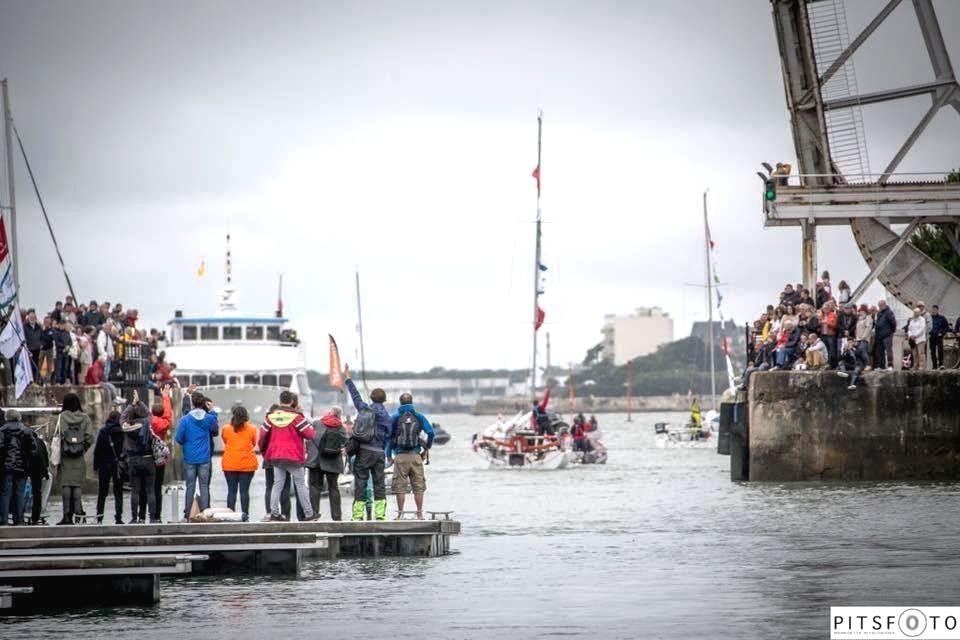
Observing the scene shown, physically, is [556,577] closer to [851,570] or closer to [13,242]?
[851,570]

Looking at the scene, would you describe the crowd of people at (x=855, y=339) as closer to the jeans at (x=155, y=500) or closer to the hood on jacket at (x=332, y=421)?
→ the hood on jacket at (x=332, y=421)

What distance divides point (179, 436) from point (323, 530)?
2298mm

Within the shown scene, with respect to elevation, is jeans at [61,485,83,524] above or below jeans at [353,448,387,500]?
below

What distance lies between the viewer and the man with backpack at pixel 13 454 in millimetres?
21531

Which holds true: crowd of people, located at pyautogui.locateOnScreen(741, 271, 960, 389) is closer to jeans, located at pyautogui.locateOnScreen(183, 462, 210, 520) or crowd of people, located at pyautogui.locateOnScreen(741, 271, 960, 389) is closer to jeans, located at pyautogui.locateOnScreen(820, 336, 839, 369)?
jeans, located at pyautogui.locateOnScreen(820, 336, 839, 369)

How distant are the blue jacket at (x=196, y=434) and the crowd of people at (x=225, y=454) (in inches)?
0.5

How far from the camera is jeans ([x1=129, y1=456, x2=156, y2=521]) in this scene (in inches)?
856

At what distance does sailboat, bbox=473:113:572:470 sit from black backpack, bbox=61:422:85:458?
110ft

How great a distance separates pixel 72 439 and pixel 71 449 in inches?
5.5

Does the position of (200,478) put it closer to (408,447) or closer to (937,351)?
(408,447)

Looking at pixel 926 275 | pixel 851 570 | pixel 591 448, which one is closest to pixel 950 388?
pixel 926 275

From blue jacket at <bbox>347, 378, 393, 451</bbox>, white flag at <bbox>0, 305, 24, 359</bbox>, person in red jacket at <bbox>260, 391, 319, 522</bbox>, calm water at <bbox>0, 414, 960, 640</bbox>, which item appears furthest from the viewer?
white flag at <bbox>0, 305, 24, 359</bbox>

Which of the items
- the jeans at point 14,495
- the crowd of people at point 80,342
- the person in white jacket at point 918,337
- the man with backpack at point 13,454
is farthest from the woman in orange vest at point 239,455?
the person in white jacket at point 918,337

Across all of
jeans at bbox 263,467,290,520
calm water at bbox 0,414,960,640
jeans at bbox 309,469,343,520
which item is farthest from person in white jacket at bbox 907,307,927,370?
jeans at bbox 263,467,290,520
